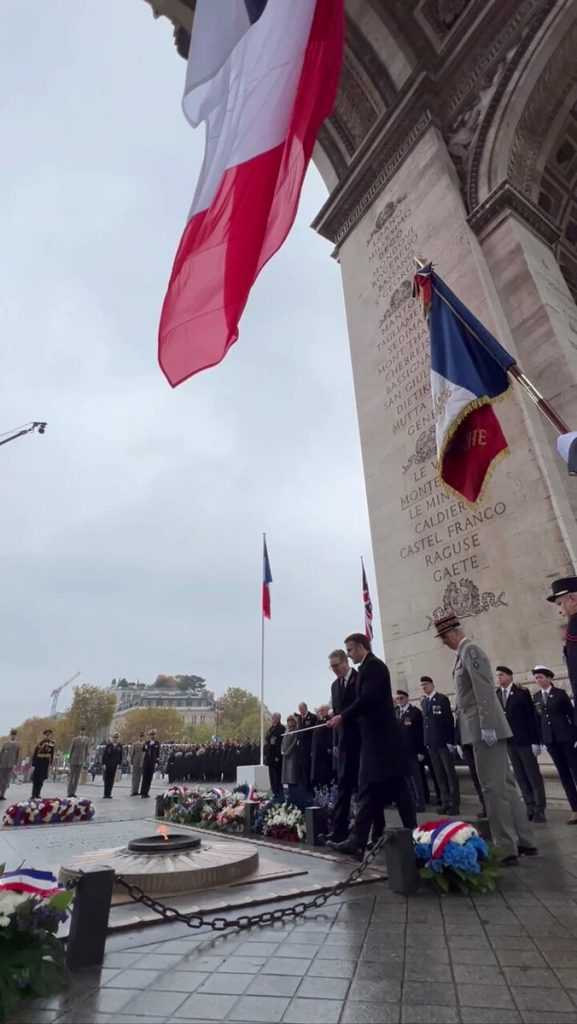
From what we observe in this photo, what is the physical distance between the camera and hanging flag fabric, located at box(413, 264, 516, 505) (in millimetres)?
6133

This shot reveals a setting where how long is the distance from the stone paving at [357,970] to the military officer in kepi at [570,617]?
1724 millimetres

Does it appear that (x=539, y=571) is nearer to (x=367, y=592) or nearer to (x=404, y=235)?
(x=367, y=592)

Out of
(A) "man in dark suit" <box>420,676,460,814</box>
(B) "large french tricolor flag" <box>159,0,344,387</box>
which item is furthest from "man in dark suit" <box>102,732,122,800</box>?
(B) "large french tricolor flag" <box>159,0,344,387</box>

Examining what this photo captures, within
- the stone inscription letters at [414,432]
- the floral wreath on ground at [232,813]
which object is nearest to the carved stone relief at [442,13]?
the stone inscription letters at [414,432]

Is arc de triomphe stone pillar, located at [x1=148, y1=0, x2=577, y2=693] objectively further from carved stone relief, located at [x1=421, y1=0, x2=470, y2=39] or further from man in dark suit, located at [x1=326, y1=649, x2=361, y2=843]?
man in dark suit, located at [x1=326, y1=649, x2=361, y2=843]

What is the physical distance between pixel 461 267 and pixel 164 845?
11.6 m

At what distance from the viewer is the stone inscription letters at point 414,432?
9784 mm

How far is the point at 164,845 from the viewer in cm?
496

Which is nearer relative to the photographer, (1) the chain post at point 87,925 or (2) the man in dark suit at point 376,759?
(1) the chain post at point 87,925

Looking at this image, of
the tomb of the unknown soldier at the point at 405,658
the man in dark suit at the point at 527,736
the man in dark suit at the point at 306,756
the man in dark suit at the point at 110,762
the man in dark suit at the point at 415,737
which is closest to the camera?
the tomb of the unknown soldier at the point at 405,658

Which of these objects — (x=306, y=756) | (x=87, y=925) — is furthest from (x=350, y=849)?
(x=306, y=756)

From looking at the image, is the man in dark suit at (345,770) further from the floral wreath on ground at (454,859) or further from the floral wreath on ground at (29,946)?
the floral wreath on ground at (29,946)

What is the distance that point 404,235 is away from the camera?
13.6 metres

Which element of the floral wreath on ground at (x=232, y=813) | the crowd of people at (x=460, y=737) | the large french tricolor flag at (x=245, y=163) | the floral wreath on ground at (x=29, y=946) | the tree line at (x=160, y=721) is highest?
the tree line at (x=160, y=721)
